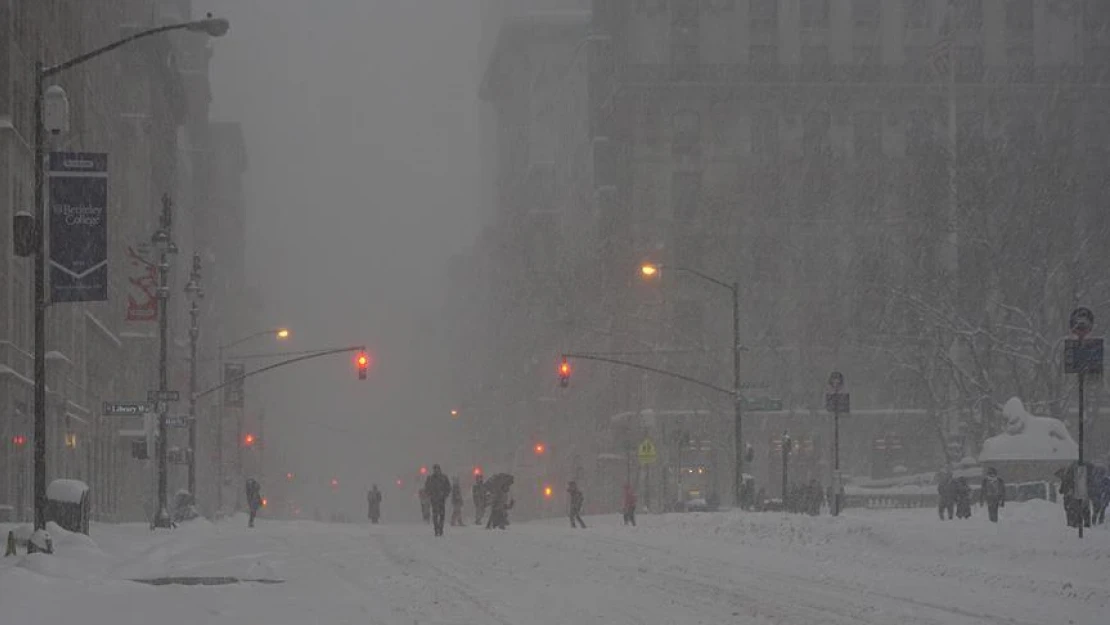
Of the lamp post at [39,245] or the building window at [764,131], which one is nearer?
the lamp post at [39,245]

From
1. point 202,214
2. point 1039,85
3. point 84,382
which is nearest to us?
point 84,382

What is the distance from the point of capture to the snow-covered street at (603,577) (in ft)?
61.6

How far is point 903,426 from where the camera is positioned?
99.2 meters

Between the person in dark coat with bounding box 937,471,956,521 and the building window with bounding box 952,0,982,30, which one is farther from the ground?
the building window with bounding box 952,0,982,30

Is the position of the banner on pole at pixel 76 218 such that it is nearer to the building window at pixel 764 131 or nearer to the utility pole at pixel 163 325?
the utility pole at pixel 163 325

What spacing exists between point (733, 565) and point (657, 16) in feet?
291

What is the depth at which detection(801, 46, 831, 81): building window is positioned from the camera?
112m

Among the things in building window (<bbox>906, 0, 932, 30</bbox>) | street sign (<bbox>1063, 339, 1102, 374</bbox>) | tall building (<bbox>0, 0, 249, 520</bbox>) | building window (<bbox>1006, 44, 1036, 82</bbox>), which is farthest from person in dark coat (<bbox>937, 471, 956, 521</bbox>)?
building window (<bbox>906, 0, 932, 30</bbox>)

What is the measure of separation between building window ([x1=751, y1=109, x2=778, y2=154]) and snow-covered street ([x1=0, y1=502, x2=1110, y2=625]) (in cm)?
7525

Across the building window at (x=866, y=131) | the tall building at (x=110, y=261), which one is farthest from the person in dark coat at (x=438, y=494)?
the building window at (x=866, y=131)

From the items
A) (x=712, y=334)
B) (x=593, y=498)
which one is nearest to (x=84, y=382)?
(x=712, y=334)

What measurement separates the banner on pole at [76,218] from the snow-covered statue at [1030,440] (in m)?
36.2

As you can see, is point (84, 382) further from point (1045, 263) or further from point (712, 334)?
point (712, 334)

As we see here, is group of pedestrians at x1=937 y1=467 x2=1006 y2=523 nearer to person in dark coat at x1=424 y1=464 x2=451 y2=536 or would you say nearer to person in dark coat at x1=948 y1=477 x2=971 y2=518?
person in dark coat at x1=948 y1=477 x2=971 y2=518
